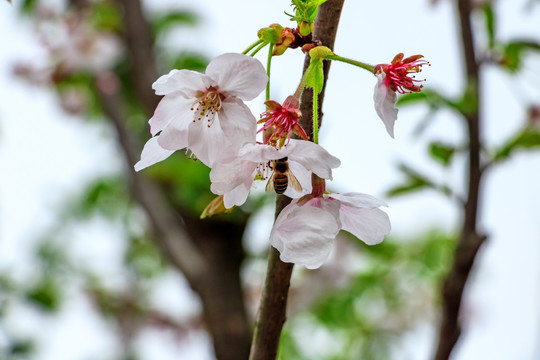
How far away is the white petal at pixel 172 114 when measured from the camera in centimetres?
38

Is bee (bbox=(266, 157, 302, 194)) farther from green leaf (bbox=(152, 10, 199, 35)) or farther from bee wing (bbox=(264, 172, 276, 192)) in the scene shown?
green leaf (bbox=(152, 10, 199, 35))

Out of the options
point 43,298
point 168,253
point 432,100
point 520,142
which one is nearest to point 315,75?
point 432,100

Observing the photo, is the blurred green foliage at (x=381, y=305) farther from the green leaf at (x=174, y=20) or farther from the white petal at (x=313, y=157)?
the white petal at (x=313, y=157)

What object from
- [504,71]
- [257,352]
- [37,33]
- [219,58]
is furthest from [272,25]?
[37,33]

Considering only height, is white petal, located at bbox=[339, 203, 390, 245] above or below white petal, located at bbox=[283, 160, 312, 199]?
below

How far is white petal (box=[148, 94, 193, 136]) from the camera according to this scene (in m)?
0.38

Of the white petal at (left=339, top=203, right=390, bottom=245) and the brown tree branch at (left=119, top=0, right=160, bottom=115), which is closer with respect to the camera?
the white petal at (left=339, top=203, right=390, bottom=245)

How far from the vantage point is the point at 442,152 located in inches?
33.8

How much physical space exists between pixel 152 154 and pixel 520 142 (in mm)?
617

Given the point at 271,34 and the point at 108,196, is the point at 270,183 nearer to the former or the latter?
the point at 271,34

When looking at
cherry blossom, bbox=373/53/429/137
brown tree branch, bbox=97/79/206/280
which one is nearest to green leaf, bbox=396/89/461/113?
cherry blossom, bbox=373/53/429/137

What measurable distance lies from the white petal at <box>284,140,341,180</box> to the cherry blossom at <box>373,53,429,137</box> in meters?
0.04

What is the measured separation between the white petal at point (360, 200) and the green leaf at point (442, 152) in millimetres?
510

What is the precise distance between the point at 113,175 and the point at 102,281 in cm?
76
